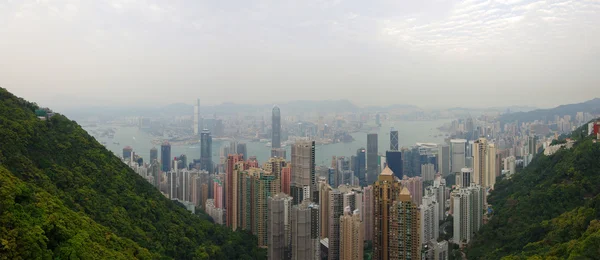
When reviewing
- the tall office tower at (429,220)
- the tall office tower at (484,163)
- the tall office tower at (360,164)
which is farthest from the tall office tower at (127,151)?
the tall office tower at (484,163)

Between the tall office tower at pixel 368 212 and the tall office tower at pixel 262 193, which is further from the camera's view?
the tall office tower at pixel 262 193

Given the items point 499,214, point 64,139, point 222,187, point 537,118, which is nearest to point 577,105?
point 499,214

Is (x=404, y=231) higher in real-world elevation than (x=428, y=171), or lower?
lower

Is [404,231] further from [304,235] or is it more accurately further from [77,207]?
[77,207]

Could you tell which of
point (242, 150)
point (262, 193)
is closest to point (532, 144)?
point (242, 150)

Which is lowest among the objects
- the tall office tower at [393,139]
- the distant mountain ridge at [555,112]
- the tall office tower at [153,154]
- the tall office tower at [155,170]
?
the tall office tower at [155,170]

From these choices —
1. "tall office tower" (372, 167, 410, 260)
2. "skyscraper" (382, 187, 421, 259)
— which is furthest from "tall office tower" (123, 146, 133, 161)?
"skyscraper" (382, 187, 421, 259)

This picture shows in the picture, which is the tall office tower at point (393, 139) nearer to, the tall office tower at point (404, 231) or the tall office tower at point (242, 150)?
the tall office tower at point (242, 150)
